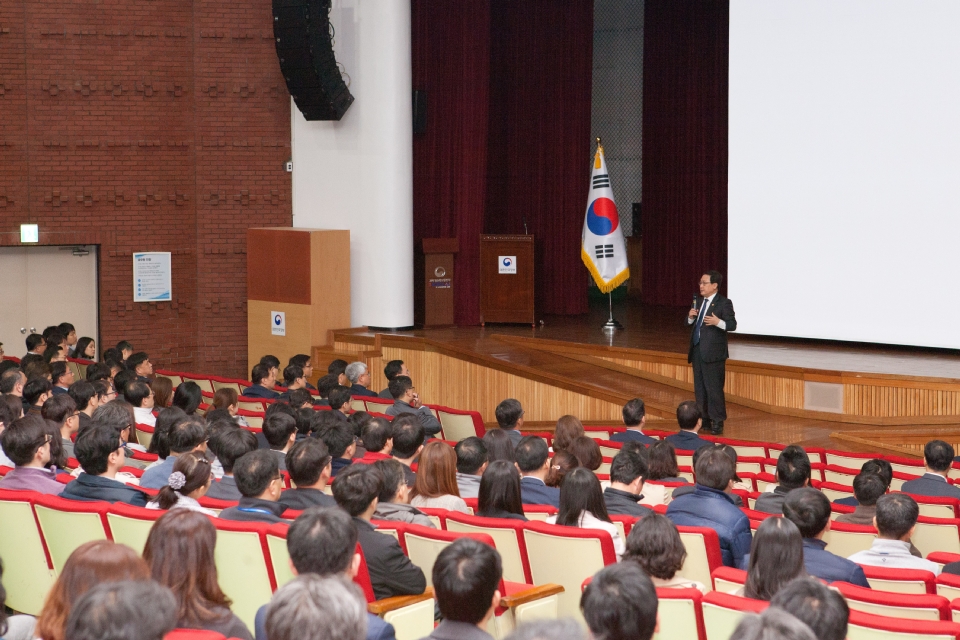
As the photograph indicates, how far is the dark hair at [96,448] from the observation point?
3828 millimetres

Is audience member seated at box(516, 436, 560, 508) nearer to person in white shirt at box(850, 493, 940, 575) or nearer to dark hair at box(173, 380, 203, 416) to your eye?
person in white shirt at box(850, 493, 940, 575)

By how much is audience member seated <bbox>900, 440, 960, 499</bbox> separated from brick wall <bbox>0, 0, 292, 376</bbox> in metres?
7.76

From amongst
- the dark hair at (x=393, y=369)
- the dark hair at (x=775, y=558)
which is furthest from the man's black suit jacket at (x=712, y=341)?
the dark hair at (x=775, y=558)

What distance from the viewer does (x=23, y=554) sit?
3615 millimetres

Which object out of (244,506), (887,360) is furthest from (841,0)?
(244,506)

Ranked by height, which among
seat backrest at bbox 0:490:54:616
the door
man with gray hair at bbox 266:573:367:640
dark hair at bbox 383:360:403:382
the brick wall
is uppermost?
the brick wall

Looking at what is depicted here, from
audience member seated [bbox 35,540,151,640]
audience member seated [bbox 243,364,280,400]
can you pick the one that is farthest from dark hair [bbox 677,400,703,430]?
audience member seated [bbox 35,540,151,640]

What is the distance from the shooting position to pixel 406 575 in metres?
3.05

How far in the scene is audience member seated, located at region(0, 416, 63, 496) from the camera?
4.04m

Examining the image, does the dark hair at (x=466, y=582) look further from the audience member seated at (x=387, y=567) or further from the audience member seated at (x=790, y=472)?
the audience member seated at (x=790, y=472)

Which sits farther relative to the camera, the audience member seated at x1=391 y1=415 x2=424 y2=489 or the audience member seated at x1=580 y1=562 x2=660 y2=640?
the audience member seated at x1=391 y1=415 x2=424 y2=489

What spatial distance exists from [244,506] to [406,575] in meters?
0.69

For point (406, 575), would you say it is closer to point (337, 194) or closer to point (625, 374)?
point (625, 374)

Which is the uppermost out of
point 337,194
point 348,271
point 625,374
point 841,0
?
point 841,0
